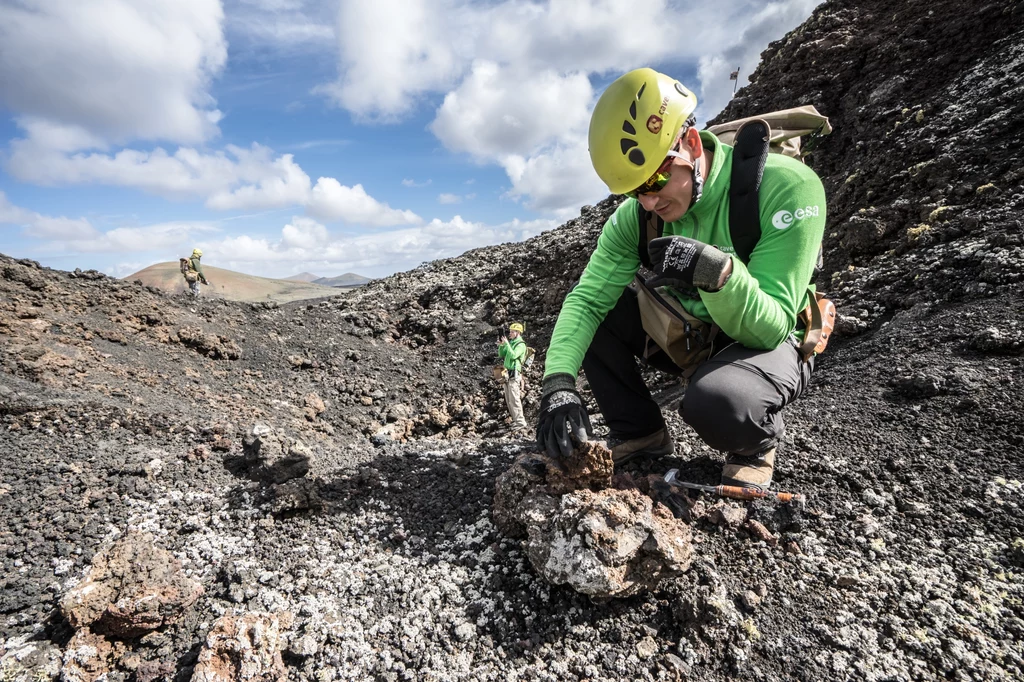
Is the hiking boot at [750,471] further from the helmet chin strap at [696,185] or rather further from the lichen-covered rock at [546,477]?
the helmet chin strap at [696,185]

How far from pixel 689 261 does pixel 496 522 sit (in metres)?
1.41

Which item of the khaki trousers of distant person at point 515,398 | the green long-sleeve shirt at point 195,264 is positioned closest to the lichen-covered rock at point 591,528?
the khaki trousers of distant person at point 515,398

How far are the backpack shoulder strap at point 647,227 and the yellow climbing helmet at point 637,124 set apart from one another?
1.20 ft

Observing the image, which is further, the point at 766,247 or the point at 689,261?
the point at 766,247

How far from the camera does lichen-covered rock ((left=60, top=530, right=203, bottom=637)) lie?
1691 millimetres

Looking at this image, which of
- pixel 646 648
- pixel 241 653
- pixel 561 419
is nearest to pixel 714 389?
pixel 561 419

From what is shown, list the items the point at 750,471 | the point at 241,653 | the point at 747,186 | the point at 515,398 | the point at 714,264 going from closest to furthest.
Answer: the point at 241,653, the point at 714,264, the point at 747,186, the point at 750,471, the point at 515,398

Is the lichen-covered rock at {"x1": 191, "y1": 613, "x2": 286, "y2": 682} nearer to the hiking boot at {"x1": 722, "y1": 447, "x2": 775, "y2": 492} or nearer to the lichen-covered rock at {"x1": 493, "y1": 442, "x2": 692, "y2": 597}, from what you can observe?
the lichen-covered rock at {"x1": 493, "y1": 442, "x2": 692, "y2": 597}

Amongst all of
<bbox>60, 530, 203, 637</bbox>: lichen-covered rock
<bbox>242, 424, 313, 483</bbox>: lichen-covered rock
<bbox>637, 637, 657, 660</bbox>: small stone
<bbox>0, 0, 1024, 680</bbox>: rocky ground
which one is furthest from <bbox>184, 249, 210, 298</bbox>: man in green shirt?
<bbox>637, 637, 657, 660</bbox>: small stone

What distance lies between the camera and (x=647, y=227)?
2.43 meters

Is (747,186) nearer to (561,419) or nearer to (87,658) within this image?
(561,419)

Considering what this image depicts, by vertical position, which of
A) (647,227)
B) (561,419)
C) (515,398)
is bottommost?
(515,398)

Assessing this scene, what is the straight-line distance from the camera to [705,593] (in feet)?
5.81

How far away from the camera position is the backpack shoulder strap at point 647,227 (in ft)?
7.86
